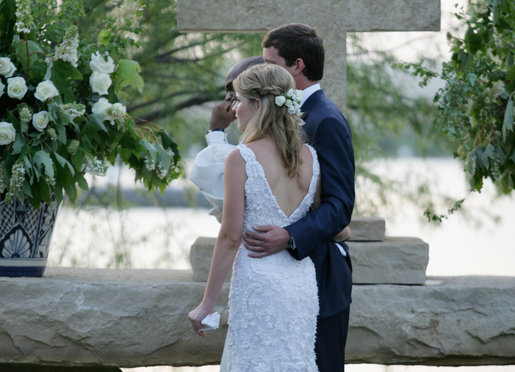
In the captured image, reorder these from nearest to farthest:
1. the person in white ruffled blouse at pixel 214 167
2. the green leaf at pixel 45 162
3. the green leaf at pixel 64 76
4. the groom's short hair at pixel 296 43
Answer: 1. the groom's short hair at pixel 296 43
2. the person in white ruffled blouse at pixel 214 167
3. the green leaf at pixel 45 162
4. the green leaf at pixel 64 76

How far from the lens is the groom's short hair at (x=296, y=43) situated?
106 inches

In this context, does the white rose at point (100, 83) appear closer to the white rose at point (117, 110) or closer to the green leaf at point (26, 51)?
the white rose at point (117, 110)

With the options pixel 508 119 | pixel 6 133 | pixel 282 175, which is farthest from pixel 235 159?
pixel 508 119

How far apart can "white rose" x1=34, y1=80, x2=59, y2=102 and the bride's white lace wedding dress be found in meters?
1.62

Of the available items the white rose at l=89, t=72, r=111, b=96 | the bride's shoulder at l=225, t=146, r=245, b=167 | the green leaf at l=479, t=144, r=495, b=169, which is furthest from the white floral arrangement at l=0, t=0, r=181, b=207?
the green leaf at l=479, t=144, r=495, b=169

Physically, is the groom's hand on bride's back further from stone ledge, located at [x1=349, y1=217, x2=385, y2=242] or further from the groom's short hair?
stone ledge, located at [x1=349, y1=217, x2=385, y2=242]

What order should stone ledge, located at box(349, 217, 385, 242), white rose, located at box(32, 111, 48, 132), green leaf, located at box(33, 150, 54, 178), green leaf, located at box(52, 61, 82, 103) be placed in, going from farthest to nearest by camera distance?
stone ledge, located at box(349, 217, 385, 242)
green leaf, located at box(52, 61, 82, 103)
white rose, located at box(32, 111, 48, 132)
green leaf, located at box(33, 150, 54, 178)

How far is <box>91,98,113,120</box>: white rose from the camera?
3.91m

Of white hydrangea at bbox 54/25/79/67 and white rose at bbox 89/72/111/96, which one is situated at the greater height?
white hydrangea at bbox 54/25/79/67

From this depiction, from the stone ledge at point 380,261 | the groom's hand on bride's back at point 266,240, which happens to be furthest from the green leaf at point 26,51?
the groom's hand on bride's back at point 266,240

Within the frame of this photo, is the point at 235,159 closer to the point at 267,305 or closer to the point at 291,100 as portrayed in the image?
the point at 291,100

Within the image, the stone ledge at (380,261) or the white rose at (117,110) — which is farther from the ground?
the white rose at (117,110)

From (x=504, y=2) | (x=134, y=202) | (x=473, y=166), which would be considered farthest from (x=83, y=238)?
(x=504, y=2)

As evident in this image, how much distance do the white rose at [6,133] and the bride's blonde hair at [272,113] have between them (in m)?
1.68
